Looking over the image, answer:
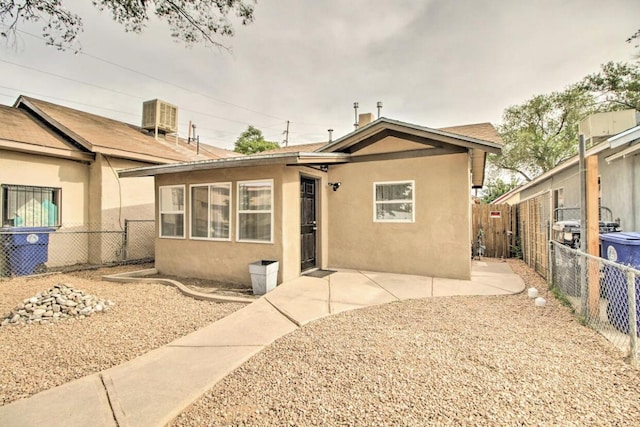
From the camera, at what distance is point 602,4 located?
7230 millimetres

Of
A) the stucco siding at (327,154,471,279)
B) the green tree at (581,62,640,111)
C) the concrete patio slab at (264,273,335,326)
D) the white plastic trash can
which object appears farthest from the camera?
the green tree at (581,62,640,111)

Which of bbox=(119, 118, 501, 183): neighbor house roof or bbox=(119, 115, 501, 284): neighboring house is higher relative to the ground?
bbox=(119, 118, 501, 183): neighbor house roof

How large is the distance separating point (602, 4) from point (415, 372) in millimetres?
9750

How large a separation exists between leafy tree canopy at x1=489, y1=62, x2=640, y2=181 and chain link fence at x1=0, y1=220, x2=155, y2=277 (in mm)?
25009

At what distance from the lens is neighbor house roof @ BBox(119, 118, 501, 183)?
6113 mm

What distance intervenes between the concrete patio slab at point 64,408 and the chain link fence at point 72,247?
22.1 feet

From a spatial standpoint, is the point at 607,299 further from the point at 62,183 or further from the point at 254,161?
the point at 62,183

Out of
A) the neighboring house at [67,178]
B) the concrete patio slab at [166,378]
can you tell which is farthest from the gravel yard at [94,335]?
the neighboring house at [67,178]

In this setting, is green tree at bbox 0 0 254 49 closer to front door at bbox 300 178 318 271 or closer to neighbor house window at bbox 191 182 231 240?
neighbor house window at bbox 191 182 231 240

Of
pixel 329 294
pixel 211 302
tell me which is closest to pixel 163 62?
pixel 211 302

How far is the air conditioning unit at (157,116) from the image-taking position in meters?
13.6

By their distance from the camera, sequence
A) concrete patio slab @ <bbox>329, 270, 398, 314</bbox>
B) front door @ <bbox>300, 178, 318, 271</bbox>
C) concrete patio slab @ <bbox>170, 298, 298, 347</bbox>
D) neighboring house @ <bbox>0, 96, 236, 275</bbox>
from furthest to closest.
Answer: neighboring house @ <bbox>0, 96, 236, 275</bbox>, front door @ <bbox>300, 178, 318, 271</bbox>, concrete patio slab @ <bbox>329, 270, 398, 314</bbox>, concrete patio slab @ <bbox>170, 298, 298, 347</bbox>

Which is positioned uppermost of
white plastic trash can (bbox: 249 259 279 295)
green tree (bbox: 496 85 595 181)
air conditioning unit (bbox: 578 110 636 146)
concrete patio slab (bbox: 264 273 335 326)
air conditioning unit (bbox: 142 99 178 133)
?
green tree (bbox: 496 85 595 181)

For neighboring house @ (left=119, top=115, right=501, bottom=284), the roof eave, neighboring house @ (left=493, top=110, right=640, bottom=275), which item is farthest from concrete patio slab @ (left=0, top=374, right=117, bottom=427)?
neighboring house @ (left=493, top=110, right=640, bottom=275)
